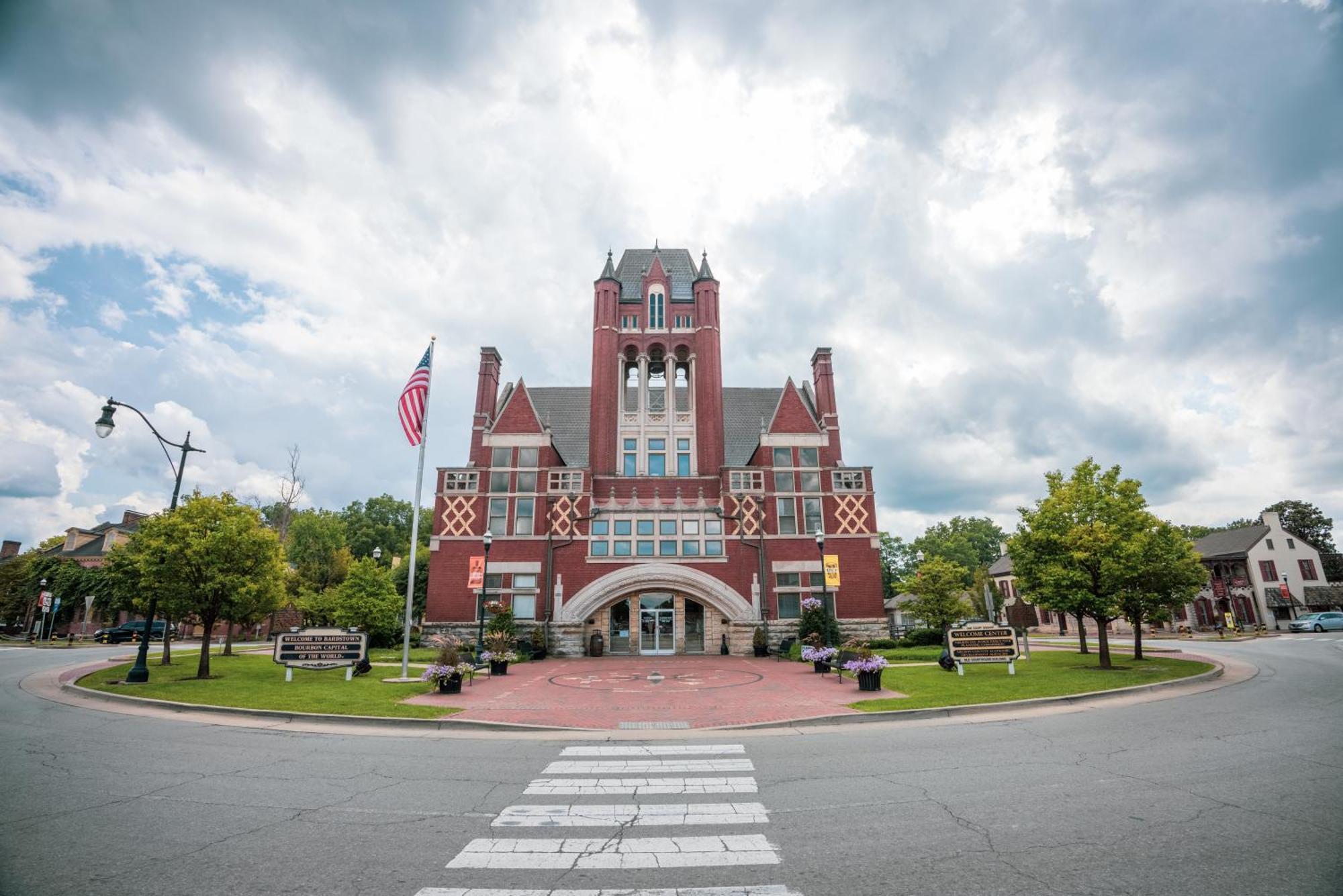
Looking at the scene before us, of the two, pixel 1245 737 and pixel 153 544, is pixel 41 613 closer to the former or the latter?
pixel 153 544

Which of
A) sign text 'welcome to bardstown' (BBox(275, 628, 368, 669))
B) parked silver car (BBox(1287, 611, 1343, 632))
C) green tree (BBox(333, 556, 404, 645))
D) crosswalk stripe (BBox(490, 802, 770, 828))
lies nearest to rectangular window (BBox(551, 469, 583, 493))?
green tree (BBox(333, 556, 404, 645))

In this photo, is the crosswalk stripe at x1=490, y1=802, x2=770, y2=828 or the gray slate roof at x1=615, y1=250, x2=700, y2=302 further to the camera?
the gray slate roof at x1=615, y1=250, x2=700, y2=302

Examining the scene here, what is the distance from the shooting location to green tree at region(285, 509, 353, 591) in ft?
172

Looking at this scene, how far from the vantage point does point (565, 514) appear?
117 ft

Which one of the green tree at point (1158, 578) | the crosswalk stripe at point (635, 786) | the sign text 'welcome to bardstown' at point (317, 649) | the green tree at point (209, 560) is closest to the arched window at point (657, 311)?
the green tree at point (209, 560)

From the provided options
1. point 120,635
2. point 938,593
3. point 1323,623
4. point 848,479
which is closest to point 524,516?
point 848,479

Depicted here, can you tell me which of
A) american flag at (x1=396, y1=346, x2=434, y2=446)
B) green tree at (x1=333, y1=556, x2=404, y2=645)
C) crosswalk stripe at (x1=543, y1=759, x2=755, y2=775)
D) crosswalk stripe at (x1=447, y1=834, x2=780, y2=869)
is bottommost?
crosswalk stripe at (x1=543, y1=759, x2=755, y2=775)

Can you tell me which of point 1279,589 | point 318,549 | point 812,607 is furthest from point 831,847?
point 1279,589

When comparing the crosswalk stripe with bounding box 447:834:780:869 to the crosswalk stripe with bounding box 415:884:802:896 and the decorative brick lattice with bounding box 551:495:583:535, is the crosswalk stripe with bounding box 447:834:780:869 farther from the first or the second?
the decorative brick lattice with bounding box 551:495:583:535

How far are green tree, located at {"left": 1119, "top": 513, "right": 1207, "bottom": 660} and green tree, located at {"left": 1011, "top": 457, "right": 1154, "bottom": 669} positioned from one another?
50cm

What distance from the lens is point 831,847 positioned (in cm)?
558

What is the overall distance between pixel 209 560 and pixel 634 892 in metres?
21.6

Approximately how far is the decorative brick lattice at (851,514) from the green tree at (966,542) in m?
46.7

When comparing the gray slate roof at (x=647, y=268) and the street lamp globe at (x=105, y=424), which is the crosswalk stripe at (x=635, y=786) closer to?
the street lamp globe at (x=105, y=424)
